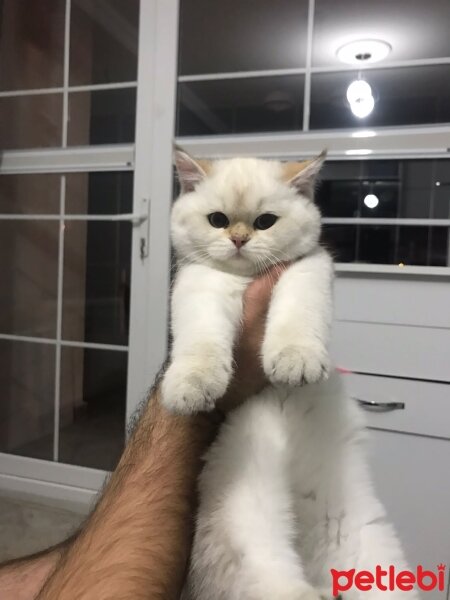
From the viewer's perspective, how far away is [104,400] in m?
2.23

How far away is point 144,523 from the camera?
2.67 feet

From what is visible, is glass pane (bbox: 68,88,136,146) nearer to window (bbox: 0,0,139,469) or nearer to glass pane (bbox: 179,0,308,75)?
window (bbox: 0,0,139,469)

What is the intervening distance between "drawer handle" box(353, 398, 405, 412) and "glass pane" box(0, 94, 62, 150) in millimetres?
1626

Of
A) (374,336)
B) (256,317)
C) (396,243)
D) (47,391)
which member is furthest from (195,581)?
(47,391)

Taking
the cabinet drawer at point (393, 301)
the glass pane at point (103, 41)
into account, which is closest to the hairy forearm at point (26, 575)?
the cabinet drawer at point (393, 301)

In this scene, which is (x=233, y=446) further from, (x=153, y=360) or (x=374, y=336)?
(x=153, y=360)

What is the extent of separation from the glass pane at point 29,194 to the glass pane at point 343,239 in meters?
1.18

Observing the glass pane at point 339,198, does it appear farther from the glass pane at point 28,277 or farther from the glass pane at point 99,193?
the glass pane at point 28,277

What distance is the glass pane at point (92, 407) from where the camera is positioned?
2141 millimetres

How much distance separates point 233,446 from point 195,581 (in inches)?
8.6

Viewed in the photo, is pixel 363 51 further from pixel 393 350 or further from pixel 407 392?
pixel 407 392

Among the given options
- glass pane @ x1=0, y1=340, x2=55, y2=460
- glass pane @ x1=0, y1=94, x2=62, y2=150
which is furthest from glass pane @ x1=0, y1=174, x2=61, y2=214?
glass pane @ x1=0, y1=340, x2=55, y2=460

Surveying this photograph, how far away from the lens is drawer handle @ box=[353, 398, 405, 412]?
1.67 meters

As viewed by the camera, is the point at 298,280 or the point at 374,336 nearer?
the point at 298,280
